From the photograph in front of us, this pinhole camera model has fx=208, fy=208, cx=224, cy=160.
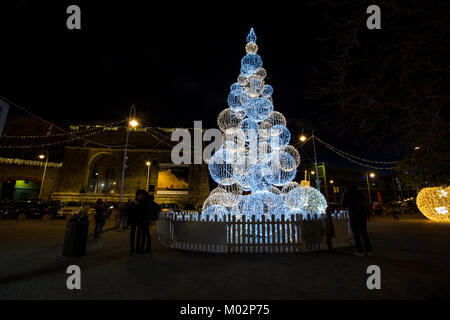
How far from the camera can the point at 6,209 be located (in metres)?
18.6

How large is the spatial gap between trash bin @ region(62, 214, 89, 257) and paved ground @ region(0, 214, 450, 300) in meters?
0.28


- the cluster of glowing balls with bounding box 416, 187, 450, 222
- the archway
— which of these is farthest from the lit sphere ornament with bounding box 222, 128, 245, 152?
the archway

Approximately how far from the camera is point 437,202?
47.6 ft

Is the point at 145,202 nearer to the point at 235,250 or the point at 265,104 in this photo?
the point at 235,250

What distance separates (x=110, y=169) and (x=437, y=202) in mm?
34627

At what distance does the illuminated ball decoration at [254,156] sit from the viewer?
295 inches

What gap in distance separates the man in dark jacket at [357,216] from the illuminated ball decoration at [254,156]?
75.4 inches

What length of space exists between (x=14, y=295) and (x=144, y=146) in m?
28.4

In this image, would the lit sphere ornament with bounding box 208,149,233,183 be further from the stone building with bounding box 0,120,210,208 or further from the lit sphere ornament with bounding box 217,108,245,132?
the stone building with bounding box 0,120,210,208

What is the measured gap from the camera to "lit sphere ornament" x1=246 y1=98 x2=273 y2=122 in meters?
7.84

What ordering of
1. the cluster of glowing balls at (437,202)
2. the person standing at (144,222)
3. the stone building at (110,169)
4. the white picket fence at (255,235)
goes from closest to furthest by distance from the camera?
1. the person standing at (144,222)
2. the white picket fence at (255,235)
3. the cluster of glowing balls at (437,202)
4. the stone building at (110,169)

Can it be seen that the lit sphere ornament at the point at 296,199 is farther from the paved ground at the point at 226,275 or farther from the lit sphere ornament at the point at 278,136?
the paved ground at the point at 226,275

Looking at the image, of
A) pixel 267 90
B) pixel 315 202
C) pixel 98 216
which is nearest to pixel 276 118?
pixel 267 90

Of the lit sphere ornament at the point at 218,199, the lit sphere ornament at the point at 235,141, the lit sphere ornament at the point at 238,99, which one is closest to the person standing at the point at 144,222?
the lit sphere ornament at the point at 218,199
